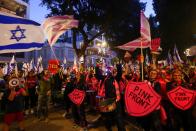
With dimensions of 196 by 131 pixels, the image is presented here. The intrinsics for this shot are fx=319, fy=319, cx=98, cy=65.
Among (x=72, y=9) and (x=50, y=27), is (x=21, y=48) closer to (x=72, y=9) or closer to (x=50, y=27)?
(x=50, y=27)

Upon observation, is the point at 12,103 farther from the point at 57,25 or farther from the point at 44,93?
the point at 57,25

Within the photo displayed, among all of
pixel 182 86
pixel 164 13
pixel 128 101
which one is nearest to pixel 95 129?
pixel 128 101

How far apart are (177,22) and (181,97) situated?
2458 cm

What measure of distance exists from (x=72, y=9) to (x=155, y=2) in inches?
510

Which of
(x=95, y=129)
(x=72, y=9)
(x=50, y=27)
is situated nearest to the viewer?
(x=95, y=129)

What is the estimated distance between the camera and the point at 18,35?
5832mm

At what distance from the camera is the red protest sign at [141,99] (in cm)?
741

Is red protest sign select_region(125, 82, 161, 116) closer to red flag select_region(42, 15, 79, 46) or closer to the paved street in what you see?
the paved street

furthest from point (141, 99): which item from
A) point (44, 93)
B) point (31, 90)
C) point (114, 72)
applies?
point (31, 90)

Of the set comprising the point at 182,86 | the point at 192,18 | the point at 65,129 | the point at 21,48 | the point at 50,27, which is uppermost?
the point at 192,18

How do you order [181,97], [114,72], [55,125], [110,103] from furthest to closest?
[55,125], [114,72], [110,103], [181,97]

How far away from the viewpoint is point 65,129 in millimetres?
10375

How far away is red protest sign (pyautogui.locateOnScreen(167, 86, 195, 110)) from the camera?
769cm

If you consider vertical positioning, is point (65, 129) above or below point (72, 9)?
below
